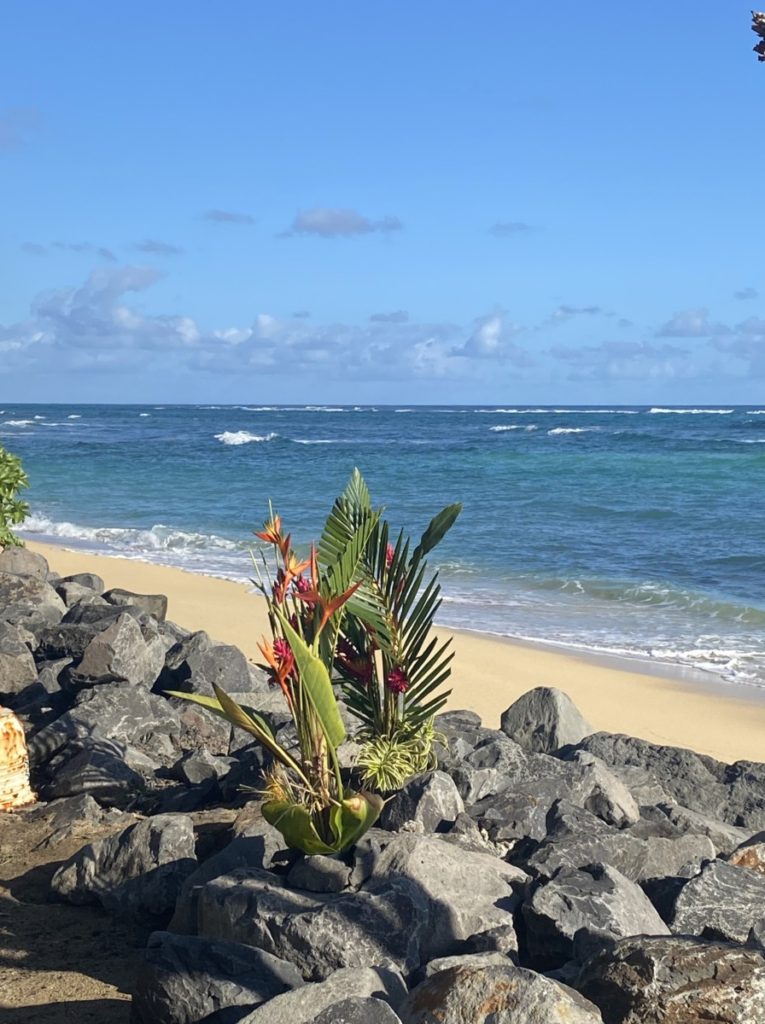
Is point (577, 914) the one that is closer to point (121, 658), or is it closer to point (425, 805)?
point (425, 805)

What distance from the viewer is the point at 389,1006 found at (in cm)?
346

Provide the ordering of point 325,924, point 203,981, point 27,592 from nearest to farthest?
1. point 203,981
2. point 325,924
3. point 27,592

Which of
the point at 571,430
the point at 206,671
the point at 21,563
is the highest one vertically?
the point at 571,430

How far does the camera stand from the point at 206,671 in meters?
8.20

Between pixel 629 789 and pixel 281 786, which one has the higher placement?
pixel 281 786

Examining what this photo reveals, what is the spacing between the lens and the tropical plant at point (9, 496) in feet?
41.3

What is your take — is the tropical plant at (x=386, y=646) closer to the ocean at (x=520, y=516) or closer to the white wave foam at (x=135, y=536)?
the ocean at (x=520, y=516)

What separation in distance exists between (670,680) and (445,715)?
4255mm

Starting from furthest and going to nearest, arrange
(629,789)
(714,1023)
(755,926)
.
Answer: (629,789) < (755,926) < (714,1023)

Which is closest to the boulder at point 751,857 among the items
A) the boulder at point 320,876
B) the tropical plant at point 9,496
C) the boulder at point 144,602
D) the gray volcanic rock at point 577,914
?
the gray volcanic rock at point 577,914

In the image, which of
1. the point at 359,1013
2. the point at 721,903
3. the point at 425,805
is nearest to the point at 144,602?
the point at 425,805

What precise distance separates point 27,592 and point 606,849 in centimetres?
760

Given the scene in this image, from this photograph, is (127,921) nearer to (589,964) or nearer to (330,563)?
(330,563)

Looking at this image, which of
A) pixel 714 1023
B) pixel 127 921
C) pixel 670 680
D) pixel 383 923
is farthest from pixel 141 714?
pixel 670 680
